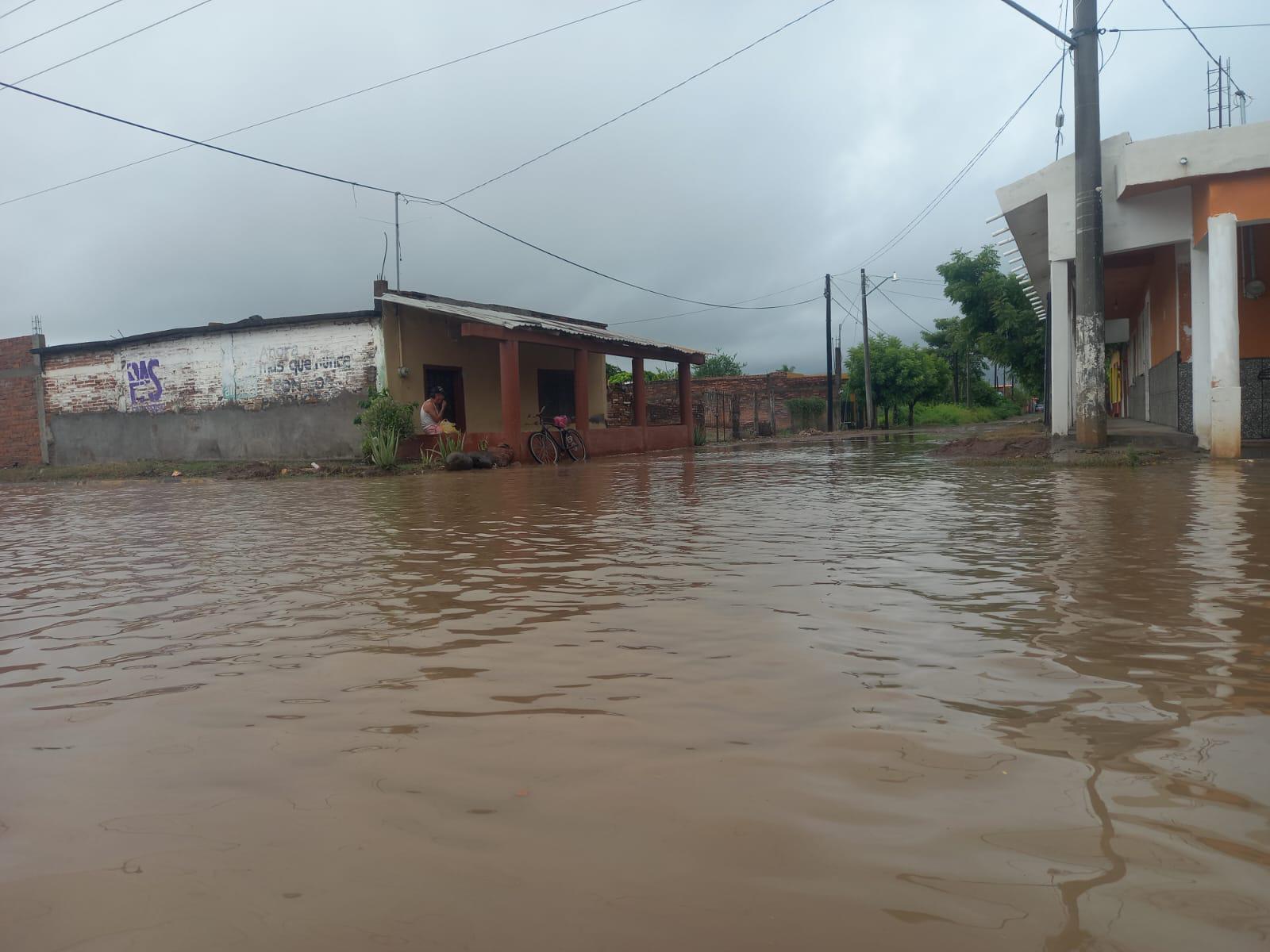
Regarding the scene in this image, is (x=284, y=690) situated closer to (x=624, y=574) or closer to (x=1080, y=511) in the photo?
(x=624, y=574)

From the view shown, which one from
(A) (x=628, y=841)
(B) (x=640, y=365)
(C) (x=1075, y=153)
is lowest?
(A) (x=628, y=841)

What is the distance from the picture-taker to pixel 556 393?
25.1 meters

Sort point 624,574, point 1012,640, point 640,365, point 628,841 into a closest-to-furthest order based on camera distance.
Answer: point 628,841 → point 1012,640 → point 624,574 → point 640,365

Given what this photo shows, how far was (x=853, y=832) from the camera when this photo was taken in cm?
197

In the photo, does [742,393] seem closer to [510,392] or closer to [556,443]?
[556,443]

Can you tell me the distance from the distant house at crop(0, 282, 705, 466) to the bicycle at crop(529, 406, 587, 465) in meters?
0.56

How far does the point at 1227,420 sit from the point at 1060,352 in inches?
131

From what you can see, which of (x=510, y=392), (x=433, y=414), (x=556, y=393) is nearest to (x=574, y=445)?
(x=510, y=392)

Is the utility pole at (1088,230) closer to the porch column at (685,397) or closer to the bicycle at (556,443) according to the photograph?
the bicycle at (556,443)

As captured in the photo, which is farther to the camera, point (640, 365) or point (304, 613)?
point (640, 365)

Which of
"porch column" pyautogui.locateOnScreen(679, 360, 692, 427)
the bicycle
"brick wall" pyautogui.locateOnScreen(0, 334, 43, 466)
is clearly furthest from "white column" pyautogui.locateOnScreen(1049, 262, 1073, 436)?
"brick wall" pyautogui.locateOnScreen(0, 334, 43, 466)

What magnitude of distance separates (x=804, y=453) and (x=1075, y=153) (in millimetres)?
7576

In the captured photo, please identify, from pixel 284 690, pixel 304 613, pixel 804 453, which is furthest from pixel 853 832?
pixel 804 453

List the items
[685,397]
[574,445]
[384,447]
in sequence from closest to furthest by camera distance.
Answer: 1. [384,447]
2. [574,445]
3. [685,397]
